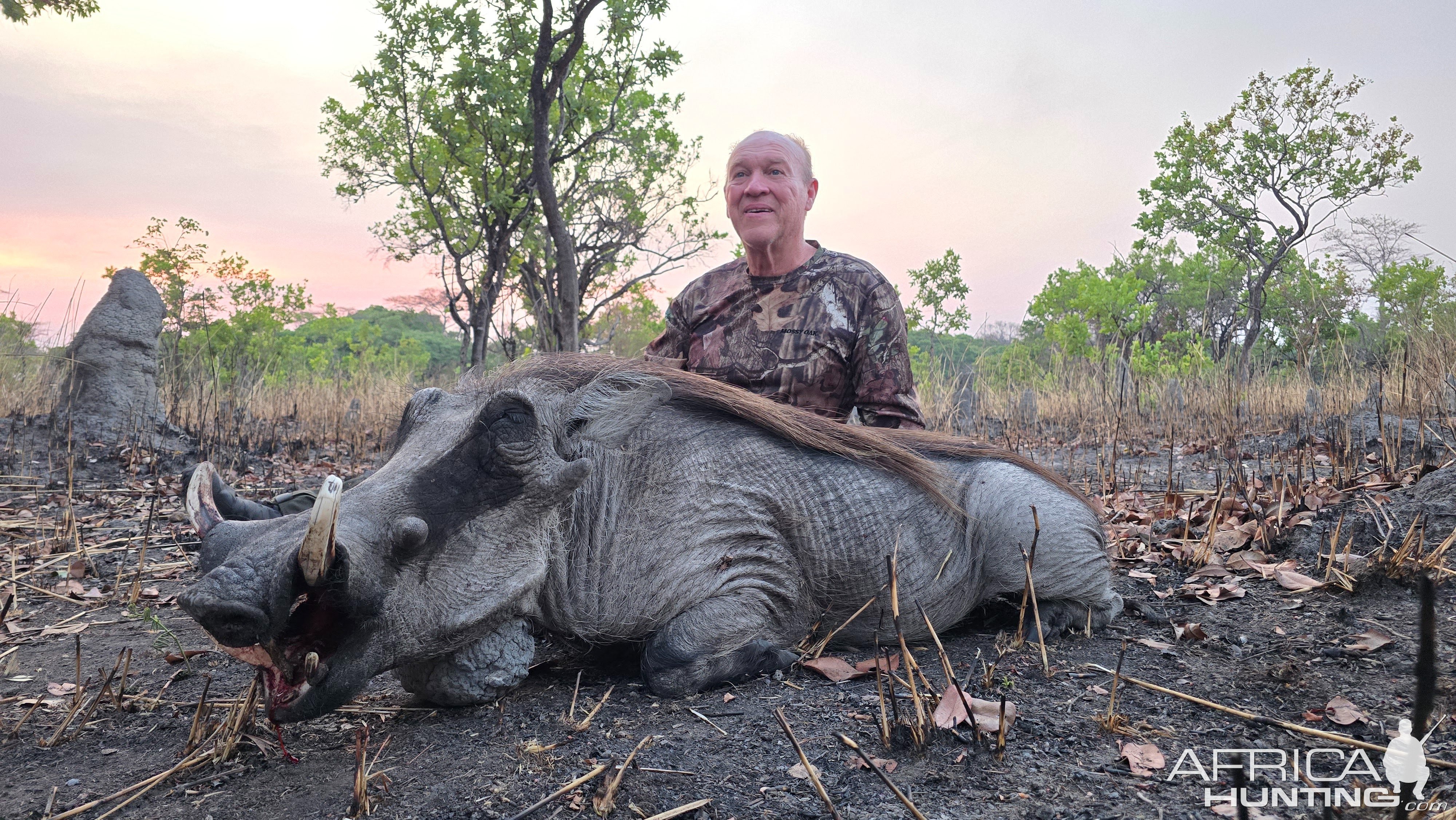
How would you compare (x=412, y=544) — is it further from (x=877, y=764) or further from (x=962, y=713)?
(x=962, y=713)

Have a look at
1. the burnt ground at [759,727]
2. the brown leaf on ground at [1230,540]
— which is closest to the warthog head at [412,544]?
the burnt ground at [759,727]

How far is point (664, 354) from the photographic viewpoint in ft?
14.0

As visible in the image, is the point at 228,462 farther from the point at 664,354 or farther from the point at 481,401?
the point at 481,401

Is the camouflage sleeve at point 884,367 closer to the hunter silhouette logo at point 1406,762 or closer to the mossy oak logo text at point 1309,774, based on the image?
the mossy oak logo text at point 1309,774

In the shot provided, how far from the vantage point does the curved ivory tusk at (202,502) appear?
1879 mm

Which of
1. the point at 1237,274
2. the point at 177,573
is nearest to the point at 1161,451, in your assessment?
the point at 177,573

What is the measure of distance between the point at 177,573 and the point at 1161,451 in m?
7.46

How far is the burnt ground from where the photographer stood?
1.77 meters

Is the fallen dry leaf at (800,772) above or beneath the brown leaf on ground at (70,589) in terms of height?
above

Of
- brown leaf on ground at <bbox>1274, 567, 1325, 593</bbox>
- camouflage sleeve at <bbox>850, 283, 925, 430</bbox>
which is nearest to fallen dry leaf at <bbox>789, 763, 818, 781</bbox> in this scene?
camouflage sleeve at <bbox>850, 283, 925, 430</bbox>

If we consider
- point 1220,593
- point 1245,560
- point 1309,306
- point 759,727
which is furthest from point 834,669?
point 1309,306

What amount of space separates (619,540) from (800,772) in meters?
0.93

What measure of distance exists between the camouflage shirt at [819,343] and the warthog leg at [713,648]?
1.30 m

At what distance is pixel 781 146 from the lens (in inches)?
157
